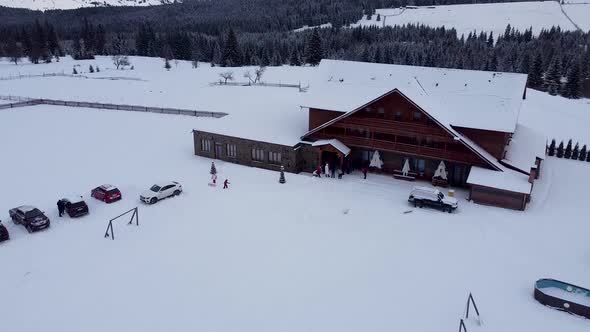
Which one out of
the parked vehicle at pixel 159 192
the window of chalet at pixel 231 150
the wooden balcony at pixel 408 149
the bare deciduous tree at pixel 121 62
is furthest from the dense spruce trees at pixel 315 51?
the parked vehicle at pixel 159 192

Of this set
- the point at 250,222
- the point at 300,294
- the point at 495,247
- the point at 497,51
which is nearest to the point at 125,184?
the point at 250,222

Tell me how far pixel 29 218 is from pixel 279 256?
1569cm

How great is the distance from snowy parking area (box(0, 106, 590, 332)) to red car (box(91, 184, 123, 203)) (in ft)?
1.68

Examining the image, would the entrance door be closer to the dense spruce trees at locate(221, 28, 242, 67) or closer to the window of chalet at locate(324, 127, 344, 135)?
the window of chalet at locate(324, 127, 344, 135)

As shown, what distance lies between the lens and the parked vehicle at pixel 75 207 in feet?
98.4

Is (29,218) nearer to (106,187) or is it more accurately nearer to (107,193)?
(107,193)

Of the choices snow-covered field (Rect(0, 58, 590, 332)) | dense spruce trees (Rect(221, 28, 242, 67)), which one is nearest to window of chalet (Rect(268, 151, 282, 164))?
snow-covered field (Rect(0, 58, 590, 332))

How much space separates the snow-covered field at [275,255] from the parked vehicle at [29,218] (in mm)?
576

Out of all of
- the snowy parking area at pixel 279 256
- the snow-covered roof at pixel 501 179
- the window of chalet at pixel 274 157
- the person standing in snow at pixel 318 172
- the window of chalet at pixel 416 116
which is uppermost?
the window of chalet at pixel 416 116

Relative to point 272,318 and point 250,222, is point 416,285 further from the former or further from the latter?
point 250,222

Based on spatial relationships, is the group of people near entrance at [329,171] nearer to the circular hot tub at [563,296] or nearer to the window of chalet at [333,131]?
the window of chalet at [333,131]

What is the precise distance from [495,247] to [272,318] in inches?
560

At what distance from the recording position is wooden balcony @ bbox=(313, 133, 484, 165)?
3475 centimetres

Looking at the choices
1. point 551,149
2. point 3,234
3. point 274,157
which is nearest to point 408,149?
point 274,157
